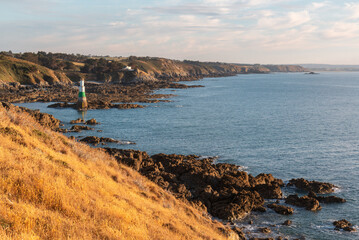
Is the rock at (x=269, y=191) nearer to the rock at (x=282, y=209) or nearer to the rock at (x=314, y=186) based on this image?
the rock at (x=282, y=209)

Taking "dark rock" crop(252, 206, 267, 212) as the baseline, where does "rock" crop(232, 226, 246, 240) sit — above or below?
above

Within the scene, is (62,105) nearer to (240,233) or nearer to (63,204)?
(240,233)

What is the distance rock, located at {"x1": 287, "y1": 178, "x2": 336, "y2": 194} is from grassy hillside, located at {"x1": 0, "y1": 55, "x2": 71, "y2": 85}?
114178 millimetres

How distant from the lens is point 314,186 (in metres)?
28.5

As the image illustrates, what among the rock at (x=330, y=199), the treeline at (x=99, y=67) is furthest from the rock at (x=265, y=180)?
the treeline at (x=99, y=67)

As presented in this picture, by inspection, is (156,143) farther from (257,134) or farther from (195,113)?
(195,113)

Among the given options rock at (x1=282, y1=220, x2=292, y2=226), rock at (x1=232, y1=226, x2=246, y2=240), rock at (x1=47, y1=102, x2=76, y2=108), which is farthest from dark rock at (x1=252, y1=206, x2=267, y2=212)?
rock at (x1=47, y1=102, x2=76, y2=108)

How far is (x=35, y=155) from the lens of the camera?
13.5 meters

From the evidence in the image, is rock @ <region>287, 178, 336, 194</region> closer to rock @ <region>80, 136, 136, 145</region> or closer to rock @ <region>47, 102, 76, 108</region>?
rock @ <region>80, 136, 136, 145</region>

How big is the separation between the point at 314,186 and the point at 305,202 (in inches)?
155

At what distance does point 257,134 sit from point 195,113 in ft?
78.8

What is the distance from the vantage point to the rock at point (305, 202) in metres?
24.6

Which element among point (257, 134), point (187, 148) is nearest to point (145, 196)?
point (187, 148)

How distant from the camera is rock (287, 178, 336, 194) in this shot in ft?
91.8
